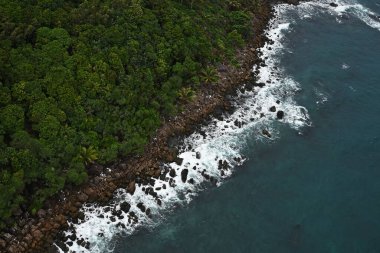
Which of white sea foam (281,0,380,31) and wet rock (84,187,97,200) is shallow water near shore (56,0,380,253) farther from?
white sea foam (281,0,380,31)

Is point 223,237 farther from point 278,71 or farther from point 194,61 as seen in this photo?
point 278,71

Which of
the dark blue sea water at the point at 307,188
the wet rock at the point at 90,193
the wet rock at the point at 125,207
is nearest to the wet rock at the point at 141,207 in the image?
the wet rock at the point at 125,207

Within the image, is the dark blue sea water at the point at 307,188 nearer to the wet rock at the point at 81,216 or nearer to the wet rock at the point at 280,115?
the wet rock at the point at 280,115

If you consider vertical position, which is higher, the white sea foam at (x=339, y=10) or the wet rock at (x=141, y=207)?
the white sea foam at (x=339, y=10)

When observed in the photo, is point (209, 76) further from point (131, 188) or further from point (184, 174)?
point (131, 188)

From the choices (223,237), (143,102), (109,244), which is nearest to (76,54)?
(143,102)

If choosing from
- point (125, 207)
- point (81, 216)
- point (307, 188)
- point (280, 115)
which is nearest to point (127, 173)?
point (125, 207)
